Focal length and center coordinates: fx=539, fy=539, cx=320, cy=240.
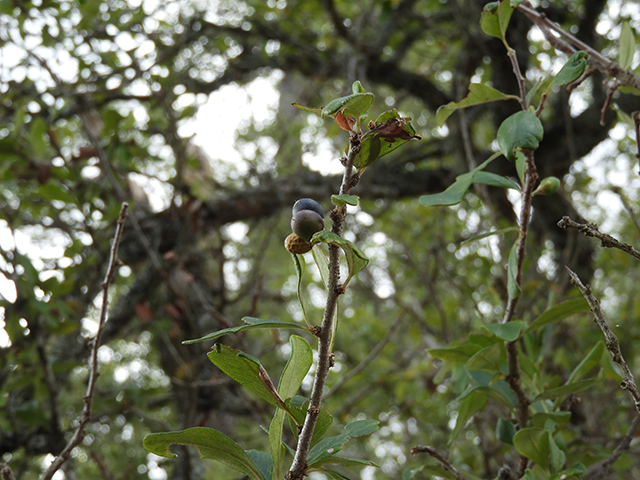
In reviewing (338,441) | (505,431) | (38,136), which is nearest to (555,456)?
(505,431)

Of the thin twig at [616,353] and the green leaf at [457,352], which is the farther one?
the green leaf at [457,352]

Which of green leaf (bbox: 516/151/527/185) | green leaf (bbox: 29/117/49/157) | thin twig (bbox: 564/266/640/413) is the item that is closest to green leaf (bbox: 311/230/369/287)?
thin twig (bbox: 564/266/640/413)

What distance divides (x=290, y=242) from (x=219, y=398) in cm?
223

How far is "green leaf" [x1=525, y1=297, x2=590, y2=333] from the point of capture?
902 millimetres

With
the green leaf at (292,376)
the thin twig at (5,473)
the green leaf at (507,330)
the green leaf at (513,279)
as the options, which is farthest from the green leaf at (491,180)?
the thin twig at (5,473)

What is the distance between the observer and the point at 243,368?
61cm

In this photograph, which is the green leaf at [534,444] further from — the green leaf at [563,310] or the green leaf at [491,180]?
the green leaf at [491,180]

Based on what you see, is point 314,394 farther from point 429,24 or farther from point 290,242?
point 429,24

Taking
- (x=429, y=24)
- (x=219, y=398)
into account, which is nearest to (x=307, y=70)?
(x=429, y=24)

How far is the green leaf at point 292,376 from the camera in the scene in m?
0.67

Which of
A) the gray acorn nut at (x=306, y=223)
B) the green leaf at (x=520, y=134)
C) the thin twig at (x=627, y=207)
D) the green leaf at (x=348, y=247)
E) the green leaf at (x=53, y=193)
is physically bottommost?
the green leaf at (x=348, y=247)

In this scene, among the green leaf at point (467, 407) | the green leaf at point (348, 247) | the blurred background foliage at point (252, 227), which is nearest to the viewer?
the green leaf at point (348, 247)

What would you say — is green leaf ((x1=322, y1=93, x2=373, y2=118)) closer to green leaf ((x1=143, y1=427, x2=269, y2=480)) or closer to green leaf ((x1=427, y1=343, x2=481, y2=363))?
green leaf ((x1=143, y1=427, x2=269, y2=480))

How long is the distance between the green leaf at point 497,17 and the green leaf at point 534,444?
66cm
